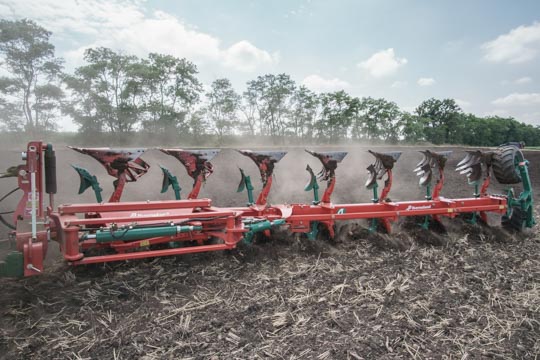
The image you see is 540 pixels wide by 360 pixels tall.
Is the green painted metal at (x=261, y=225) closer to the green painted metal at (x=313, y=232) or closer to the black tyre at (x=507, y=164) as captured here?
the green painted metal at (x=313, y=232)

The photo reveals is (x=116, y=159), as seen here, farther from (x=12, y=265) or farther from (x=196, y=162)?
(x=12, y=265)

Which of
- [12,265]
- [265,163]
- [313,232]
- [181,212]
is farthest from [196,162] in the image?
[12,265]

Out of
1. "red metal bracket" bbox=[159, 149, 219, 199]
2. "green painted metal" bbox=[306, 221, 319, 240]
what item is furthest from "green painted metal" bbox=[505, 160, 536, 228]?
"red metal bracket" bbox=[159, 149, 219, 199]

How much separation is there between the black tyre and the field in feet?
4.30

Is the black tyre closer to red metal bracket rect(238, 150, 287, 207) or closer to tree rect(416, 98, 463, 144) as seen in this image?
red metal bracket rect(238, 150, 287, 207)

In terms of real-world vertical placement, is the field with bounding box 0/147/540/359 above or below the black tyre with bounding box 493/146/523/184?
below

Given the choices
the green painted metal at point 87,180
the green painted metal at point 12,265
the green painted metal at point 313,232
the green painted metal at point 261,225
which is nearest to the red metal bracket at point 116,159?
the green painted metal at point 87,180

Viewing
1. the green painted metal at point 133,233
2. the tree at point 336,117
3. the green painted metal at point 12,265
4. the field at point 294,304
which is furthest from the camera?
the tree at point 336,117

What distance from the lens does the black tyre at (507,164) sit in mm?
5949

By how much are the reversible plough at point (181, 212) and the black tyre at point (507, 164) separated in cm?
2

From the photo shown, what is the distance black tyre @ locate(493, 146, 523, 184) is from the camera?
5.95 metres

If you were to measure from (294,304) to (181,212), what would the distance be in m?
2.03

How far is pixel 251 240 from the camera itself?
4828mm

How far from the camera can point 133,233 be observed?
3.47 metres
